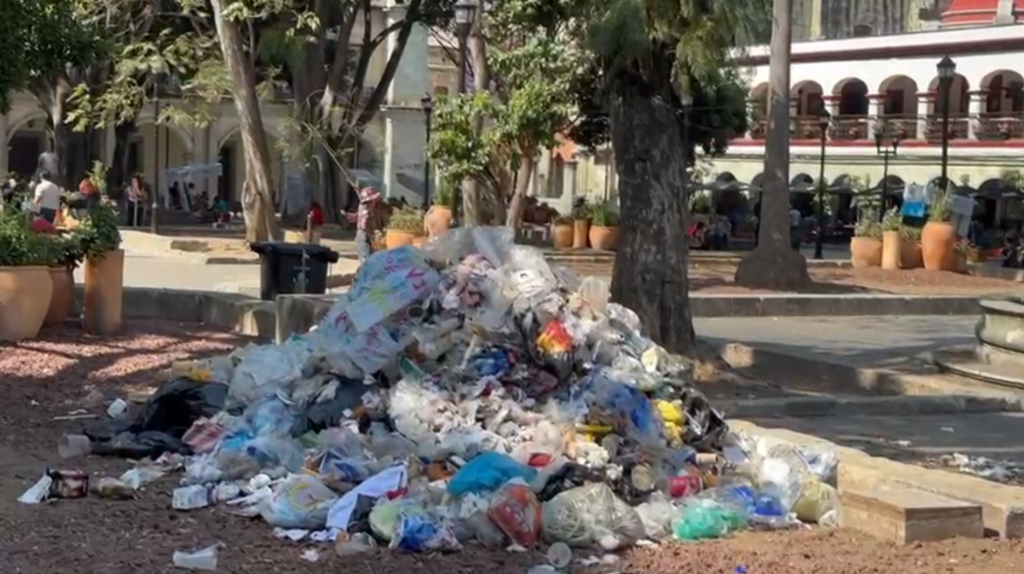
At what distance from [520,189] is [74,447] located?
71.7 ft

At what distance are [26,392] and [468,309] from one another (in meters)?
3.55

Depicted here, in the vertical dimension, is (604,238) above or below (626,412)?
above

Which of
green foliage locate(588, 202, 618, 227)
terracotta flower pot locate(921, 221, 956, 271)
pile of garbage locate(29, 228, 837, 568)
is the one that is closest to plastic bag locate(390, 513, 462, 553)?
pile of garbage locate(29, 228, 837, 568)

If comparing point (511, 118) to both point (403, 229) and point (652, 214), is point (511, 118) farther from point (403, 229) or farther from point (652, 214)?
point (652, 214)

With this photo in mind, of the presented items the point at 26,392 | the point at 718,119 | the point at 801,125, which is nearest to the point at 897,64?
the point at 801,125

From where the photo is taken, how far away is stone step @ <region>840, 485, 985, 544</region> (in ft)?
21.9

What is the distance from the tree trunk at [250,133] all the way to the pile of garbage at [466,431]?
51.0 ft

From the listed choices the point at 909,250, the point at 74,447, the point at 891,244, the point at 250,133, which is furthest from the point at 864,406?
the point at 909,250

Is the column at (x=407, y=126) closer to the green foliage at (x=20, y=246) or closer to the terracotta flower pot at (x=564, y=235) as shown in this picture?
the terracotta flower pot at (x=564, y=235)

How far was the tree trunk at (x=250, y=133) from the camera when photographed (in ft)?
80.6

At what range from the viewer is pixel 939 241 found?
27.4 m

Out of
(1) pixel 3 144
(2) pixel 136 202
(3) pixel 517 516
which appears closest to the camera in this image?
(3) pixel 517 516

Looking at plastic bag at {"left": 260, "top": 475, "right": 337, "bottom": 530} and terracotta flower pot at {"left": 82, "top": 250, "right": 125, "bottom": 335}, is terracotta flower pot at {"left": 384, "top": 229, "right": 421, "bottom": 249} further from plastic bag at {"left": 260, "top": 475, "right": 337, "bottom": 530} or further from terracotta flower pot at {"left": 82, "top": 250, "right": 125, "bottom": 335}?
plastic bag at {"left": 260, "top": 475, "right": 337, "bottom": 530}

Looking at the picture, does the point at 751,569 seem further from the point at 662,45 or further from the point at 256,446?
the point at 662,45
